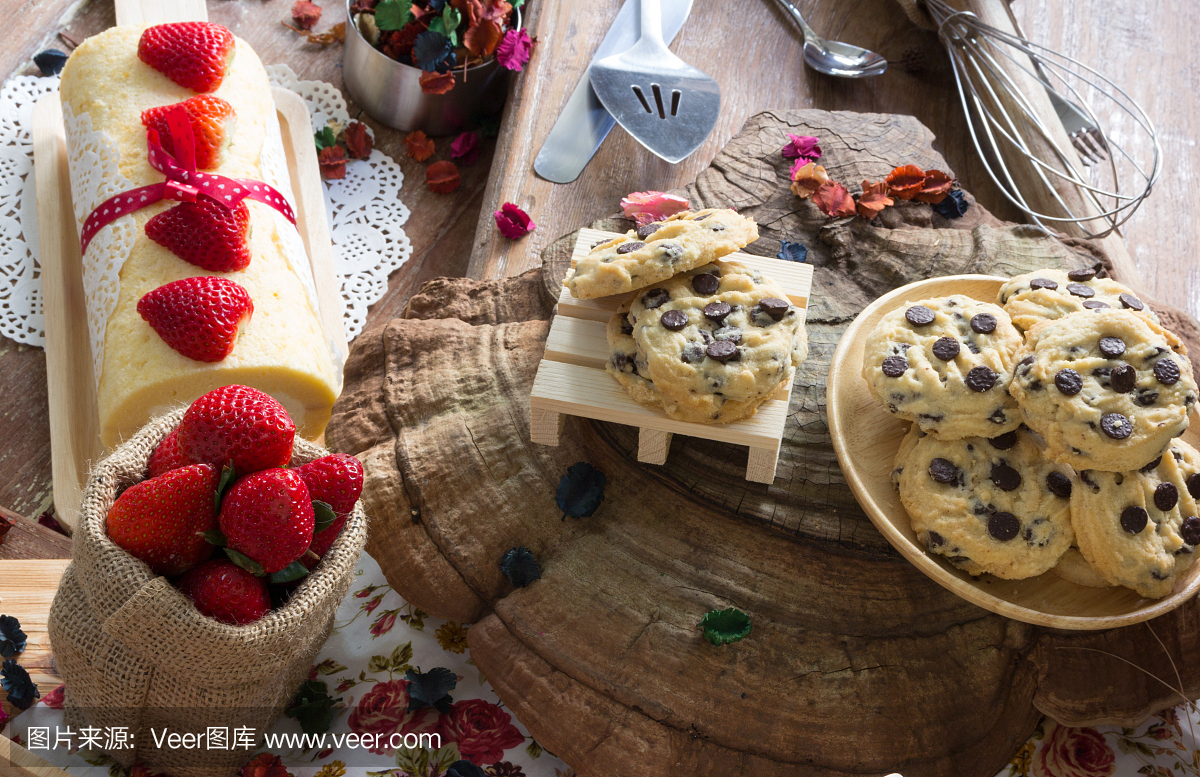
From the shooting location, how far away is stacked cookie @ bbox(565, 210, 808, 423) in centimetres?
105

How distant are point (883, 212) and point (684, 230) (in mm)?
561

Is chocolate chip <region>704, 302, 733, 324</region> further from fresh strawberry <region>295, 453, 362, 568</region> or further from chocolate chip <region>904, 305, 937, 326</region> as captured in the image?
fresh strawberry <region>295, 453, 362, 568</region>

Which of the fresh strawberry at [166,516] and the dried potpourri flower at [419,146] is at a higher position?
the fresh strawberry at [166,516]

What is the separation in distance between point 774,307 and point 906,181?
24.1 inches

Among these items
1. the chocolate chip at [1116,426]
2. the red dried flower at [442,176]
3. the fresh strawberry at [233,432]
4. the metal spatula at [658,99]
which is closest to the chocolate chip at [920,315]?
the chocolate chip at [1116,426]

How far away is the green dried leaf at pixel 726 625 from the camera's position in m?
1.09

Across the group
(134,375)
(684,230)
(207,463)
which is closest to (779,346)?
(684,230)

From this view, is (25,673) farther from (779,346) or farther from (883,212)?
(883,212)

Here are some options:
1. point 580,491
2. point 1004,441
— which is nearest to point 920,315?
point 1004,441

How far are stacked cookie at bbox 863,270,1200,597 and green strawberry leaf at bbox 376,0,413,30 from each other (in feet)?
4.18

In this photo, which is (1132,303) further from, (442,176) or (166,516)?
(442,176)

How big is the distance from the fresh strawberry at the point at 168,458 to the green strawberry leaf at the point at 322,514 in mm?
151

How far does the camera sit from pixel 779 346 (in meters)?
1.07

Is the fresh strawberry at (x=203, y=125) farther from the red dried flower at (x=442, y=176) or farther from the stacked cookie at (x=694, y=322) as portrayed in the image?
the stacked cookie at (x=694, y=322)
